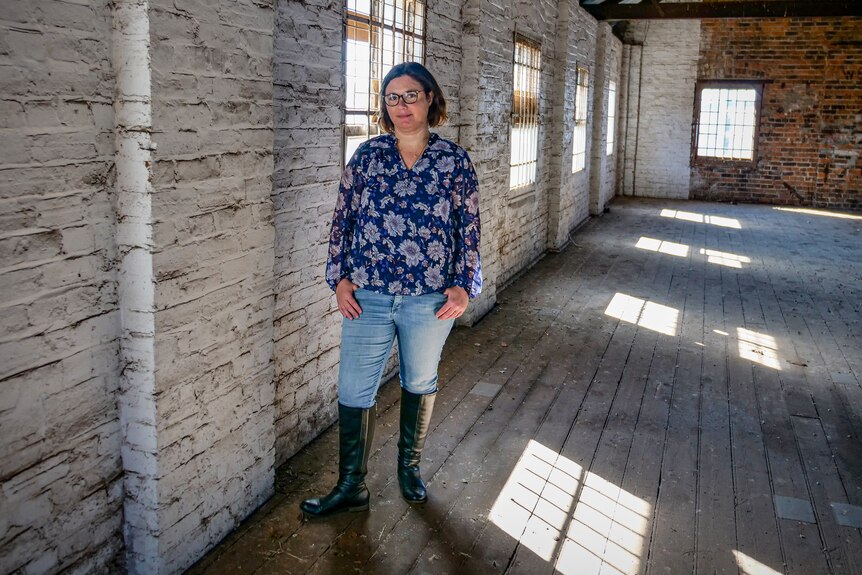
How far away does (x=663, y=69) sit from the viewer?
14.1 m

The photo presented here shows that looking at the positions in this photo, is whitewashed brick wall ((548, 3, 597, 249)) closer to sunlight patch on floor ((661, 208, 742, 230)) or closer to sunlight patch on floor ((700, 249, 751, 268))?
sunlight patch on floor ((700, 249, 751, 268))

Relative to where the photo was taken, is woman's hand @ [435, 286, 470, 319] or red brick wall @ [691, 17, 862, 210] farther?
red brick wall @ [691, 17, 862, 210]

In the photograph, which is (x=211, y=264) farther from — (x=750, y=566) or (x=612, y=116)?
(x=612, y=116)

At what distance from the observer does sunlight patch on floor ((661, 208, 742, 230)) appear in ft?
36.5

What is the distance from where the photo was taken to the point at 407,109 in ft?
8.33

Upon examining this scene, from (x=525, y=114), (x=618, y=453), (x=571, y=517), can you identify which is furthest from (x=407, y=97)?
(x=525, y=114)

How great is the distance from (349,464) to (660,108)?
43.3ft

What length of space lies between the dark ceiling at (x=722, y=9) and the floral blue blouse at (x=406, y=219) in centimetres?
753

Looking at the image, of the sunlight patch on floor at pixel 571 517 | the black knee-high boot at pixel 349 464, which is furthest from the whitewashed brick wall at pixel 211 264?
the sunlight patch on floor at pixel 571 517

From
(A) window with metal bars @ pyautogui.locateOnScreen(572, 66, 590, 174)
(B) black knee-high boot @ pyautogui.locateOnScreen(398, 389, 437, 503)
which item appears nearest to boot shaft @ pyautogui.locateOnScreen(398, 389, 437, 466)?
(B) black knee-high boot @ pyautogui.locateOnScreen(398, 389, 437, 503)

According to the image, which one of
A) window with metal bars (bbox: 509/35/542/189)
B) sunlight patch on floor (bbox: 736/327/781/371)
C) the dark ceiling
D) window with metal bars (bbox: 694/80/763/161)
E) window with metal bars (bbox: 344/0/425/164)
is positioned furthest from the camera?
window with metal bars (bbox: 694/80/763/161)

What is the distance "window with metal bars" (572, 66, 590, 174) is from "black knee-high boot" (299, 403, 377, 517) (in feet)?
23.8

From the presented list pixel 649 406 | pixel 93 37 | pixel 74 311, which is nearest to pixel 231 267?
pixel 74 311

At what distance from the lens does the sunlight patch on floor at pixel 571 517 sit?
2.59 m
